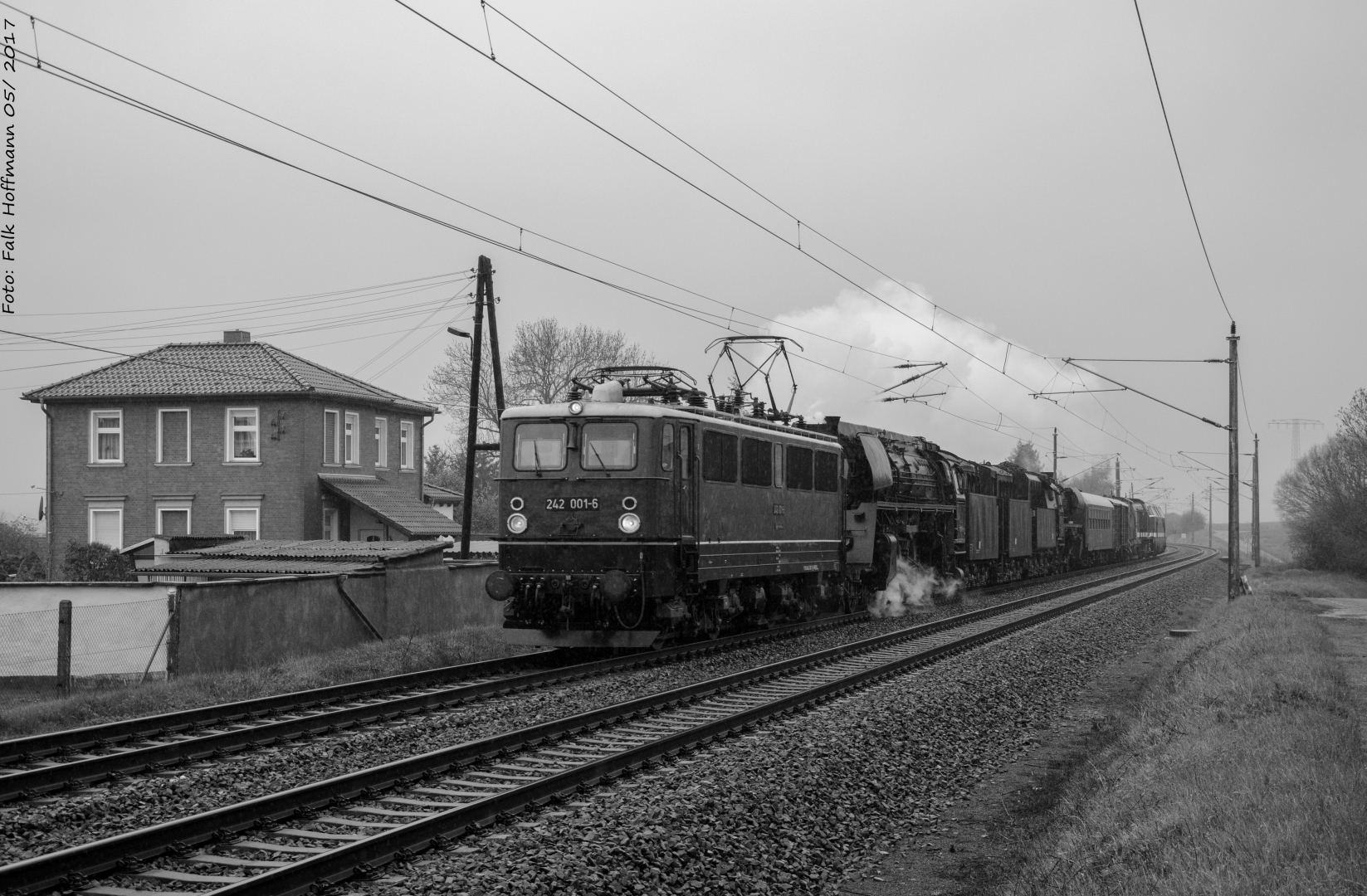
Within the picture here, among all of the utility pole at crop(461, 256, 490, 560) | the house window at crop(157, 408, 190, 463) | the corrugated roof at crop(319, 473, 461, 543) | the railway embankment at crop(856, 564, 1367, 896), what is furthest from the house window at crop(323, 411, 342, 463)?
the railway embankment at crop(856, 564, 1367, 896)

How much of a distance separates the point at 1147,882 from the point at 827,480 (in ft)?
49.5

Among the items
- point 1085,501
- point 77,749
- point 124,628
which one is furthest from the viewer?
point 1085,501

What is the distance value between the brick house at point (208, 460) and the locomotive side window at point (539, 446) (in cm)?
2148

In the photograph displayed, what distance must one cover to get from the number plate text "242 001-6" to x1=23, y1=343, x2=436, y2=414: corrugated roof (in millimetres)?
22230

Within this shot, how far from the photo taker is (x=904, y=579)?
26.1 m

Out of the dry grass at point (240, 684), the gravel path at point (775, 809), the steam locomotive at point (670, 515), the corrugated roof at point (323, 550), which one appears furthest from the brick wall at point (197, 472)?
the gravel path at point (775, 809)

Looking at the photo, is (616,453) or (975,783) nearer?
(975,783)

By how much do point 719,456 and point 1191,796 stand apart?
973 cm

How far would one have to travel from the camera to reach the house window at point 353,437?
3800 centimetres

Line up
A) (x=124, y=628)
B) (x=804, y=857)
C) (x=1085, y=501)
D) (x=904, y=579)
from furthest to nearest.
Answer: (x=1085, y=501), (x=904, y=579), (x=124, y=628), (x=804, y=857)

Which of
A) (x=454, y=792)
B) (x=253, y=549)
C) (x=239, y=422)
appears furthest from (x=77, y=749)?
(x=239, y=422)

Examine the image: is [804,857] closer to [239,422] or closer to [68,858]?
[68,858]

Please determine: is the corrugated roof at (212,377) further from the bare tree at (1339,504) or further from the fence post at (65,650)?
the bare tree at (1339,504)

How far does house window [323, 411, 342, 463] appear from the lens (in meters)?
36.8
